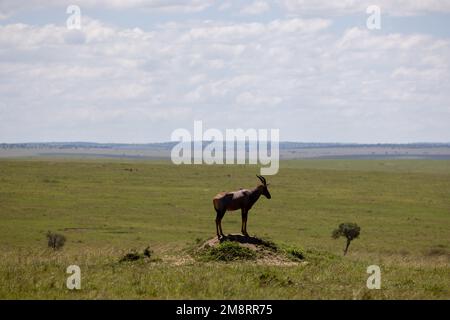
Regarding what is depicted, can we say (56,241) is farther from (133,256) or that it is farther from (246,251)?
(246,251)

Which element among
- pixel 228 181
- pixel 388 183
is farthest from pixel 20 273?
pixel 388 183

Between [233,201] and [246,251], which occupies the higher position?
[233,201]

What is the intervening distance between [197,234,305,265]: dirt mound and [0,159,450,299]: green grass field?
1.16 ft

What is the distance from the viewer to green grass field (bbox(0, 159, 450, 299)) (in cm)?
1365

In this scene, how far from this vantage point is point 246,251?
17.2 m

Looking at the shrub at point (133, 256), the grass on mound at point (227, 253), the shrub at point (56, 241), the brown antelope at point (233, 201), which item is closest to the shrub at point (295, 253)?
the grass on mound at point (227, 253)

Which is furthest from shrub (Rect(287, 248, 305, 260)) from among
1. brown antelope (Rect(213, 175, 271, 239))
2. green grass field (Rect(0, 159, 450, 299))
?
brown antelope (Rect(213, 175, 271, 239))

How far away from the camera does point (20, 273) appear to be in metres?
14.5

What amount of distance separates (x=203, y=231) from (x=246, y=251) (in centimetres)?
2998

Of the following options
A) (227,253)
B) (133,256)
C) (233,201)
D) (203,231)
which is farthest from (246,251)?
(203,231)

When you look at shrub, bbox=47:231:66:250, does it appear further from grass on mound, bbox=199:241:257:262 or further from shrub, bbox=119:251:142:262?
grass on mound, bbox=199:241:257:262

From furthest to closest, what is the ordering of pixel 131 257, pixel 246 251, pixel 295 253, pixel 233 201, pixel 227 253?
1. pixel 295 253
2. pixel 233 201
3. pixel 246 251
4. pixel 227 253
5. pixel 131 257

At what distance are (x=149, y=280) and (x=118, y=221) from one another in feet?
125
